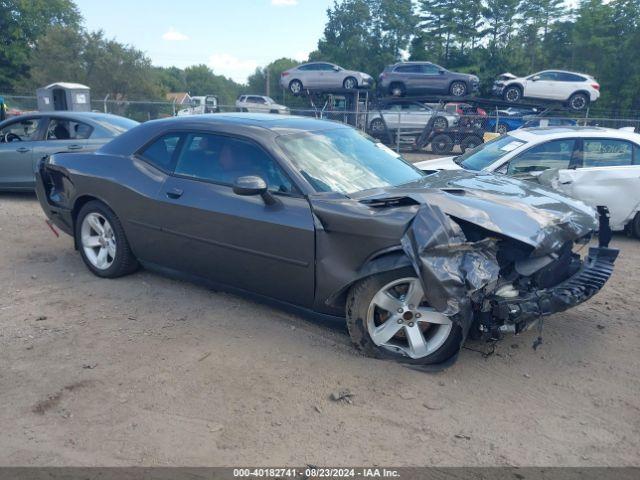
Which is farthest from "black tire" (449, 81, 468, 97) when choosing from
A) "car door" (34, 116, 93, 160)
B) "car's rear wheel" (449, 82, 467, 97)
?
"car door" (34, 116, 93, 160)

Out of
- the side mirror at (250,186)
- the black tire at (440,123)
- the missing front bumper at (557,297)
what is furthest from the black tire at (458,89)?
the side mirror at (250,186)

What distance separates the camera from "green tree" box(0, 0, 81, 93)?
48.5 metres

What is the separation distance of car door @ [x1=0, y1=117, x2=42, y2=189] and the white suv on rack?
1791 cm

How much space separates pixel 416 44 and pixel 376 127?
36.0 metres

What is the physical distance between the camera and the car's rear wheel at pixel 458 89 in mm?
21859

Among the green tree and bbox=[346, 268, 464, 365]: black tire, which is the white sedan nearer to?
bbox=[346, 268, 464, 365]: black tire

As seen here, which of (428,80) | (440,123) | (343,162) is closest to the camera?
(343,162)

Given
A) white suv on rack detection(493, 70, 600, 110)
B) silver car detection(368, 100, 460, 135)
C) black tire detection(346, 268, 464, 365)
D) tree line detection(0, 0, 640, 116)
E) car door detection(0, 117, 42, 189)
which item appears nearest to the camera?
black tire detection(346, 268, 464, 365)

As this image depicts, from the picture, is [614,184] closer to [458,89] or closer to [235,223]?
[235,223]

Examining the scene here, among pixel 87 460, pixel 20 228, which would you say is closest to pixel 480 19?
pixel 20 228

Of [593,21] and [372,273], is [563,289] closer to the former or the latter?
[372,273]

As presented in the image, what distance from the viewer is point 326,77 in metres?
24.3

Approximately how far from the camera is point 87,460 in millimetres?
2617

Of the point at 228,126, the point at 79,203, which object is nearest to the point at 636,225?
the point at 228,126
